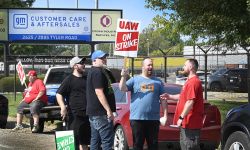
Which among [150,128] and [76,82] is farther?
[76,82]

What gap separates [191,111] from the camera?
717 cm

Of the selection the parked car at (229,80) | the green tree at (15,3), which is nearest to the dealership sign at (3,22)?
the parked car at (229,80)

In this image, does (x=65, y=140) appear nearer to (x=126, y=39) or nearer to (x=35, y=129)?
(x=126, y=39)

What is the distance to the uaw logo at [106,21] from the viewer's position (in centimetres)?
2404

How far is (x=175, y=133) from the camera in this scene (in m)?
9.15

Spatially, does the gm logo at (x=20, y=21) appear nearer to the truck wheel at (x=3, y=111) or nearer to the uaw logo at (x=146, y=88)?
the truck wheel at (x=3, y=111)

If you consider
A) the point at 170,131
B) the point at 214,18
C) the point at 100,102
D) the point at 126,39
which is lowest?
the point at 170,131

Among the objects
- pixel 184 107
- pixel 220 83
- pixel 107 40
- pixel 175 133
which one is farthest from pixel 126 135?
pixel 220 83

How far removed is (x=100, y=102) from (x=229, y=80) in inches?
849

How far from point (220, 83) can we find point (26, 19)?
1307 centimetres

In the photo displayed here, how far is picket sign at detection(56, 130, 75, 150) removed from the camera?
7477 millimetres

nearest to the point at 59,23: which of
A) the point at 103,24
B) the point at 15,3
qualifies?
the point at 103,24

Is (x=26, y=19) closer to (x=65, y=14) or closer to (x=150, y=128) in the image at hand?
(x=65, y=14)

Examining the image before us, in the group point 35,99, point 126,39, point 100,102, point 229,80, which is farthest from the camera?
point 229,80
